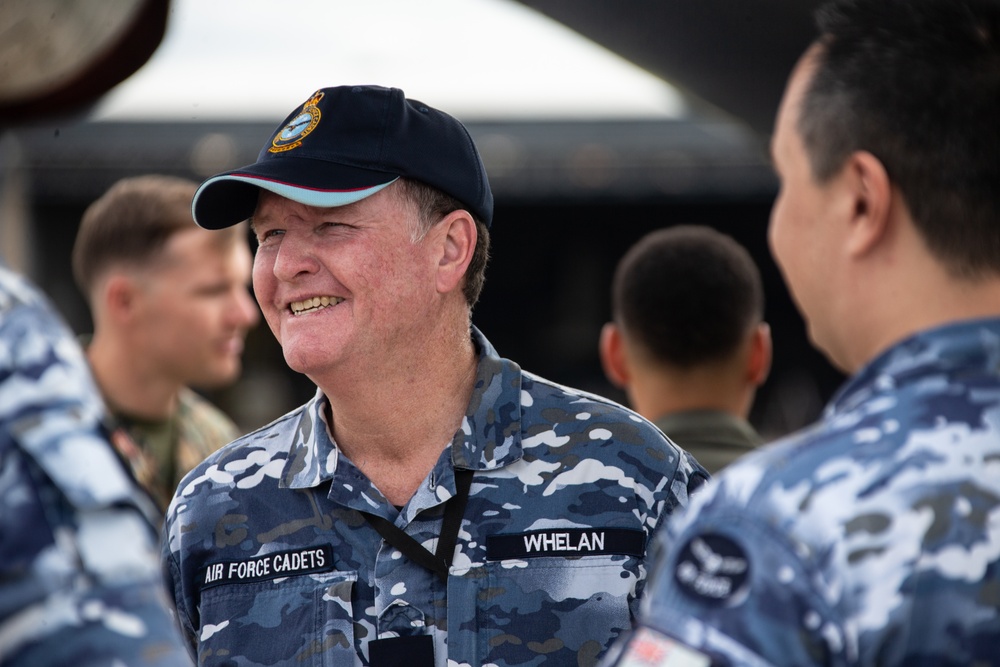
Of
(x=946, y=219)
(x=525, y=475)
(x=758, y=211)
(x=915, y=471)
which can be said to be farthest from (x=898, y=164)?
(x=758, y=211)

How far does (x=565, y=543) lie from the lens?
199cm

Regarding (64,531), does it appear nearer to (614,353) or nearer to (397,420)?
(397,420)

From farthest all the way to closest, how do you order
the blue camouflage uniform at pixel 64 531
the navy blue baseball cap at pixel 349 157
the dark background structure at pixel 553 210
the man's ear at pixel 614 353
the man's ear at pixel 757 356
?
1. the dark background structure at pixel 553 210
2. the man's ear at pixel 614 353
3. the man's ear at pixel 757 356
4. the navy blue baseball cap at pixel 349 157
5. the blue camouflage uniform at pixel 64 531

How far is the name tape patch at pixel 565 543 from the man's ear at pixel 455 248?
0.51 m

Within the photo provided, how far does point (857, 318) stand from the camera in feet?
3.85

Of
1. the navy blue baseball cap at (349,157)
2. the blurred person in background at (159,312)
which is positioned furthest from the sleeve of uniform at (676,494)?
the blurred person in background at (159,312)

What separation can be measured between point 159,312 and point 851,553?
3213 mm

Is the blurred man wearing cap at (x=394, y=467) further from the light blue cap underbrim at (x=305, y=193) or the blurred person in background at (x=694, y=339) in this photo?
the blurred person in background at (x=694, y=339)

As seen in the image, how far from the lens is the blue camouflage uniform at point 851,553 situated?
0.99 meters

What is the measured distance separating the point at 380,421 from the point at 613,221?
38.4 ft

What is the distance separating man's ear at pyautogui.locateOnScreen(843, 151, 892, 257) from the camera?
3.71 feet

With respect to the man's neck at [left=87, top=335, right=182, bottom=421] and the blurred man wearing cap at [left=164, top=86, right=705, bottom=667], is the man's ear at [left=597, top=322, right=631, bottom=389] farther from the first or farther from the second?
the man's neck at [left=87, top=335, right=182, bottom=421]

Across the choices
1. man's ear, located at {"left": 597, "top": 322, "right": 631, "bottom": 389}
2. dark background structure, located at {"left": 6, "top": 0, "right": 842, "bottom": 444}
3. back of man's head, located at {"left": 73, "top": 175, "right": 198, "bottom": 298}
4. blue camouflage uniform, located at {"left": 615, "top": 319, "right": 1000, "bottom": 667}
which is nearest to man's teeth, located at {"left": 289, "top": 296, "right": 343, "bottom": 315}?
blue camouflage uniform, located at {"left": 615, "top": 319, "right": 1000, "bottom": 667}

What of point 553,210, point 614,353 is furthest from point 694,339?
point 553,210
